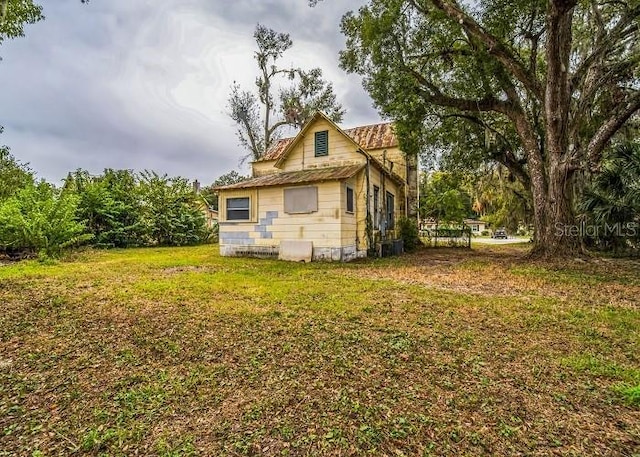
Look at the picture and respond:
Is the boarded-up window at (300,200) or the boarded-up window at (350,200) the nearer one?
the boarded-up window at (300,200)

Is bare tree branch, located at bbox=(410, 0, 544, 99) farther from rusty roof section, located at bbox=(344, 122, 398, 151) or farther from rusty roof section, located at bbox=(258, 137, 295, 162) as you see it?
rusty roof section, located at bbox=(258, 137, 295, 162)

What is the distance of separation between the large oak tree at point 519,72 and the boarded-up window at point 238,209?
20.1 feet

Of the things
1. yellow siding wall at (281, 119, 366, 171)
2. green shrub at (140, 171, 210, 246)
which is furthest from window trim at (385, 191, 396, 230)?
green shrub at (140, 171, 210, 246)

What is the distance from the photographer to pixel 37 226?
9961 millimetres

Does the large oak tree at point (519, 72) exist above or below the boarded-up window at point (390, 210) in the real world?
above

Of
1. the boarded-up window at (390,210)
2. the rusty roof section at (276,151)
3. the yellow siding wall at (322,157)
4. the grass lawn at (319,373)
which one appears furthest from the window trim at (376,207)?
the rusty roof section at (276,151)

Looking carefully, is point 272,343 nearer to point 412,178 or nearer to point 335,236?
point 335,236

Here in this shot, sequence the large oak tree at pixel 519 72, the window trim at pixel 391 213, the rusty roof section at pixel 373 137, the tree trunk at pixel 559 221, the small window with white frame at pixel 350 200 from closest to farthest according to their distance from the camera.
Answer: the large oak tree at pixel 519 72
the tree trunk at pixel 559 221
the small window with white frame at pixel 350 200
the window trim at pixel 391 213
the rusty roof section at pixel 373 137

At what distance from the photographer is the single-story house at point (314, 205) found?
10.1 metres

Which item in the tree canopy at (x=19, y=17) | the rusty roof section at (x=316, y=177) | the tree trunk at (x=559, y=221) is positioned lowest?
the tree trunk at (x=559, y=221)

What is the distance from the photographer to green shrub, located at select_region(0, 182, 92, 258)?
32.4ft

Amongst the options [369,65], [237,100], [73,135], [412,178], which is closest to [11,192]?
[73,135]

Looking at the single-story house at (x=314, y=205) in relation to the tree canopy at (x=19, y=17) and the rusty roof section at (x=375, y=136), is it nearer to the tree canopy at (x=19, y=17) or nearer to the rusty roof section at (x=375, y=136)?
the rusty roof section at (x=375, y=136)

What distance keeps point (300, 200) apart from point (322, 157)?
102 inches
